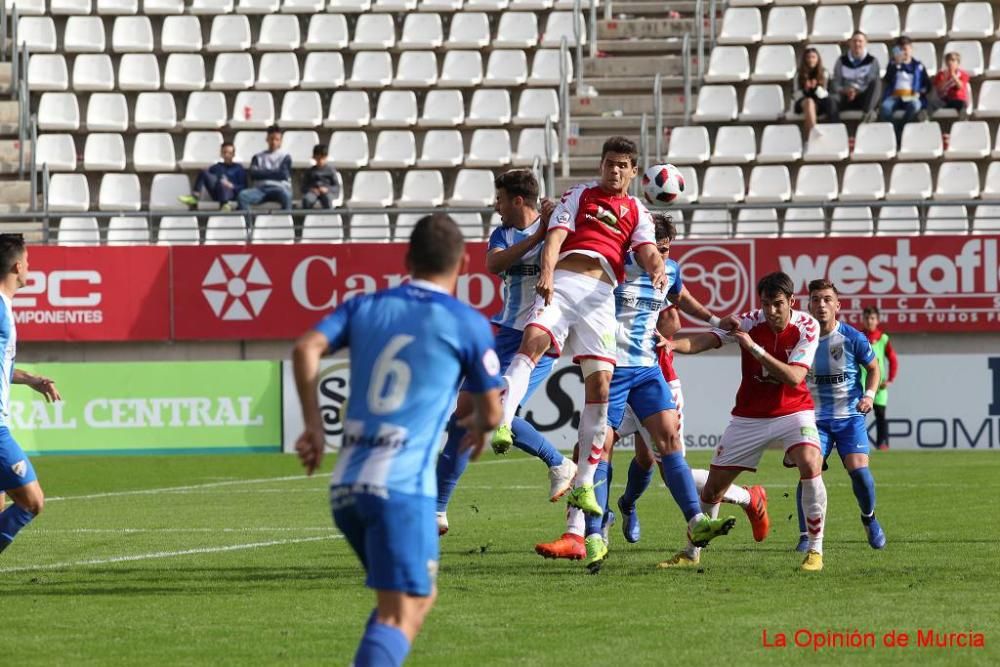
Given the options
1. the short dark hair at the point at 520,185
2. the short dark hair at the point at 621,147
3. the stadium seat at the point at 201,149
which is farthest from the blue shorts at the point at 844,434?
the stadium seat at the point at 201,149

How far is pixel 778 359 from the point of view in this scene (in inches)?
397

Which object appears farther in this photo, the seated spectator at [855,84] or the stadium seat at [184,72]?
the stadium seat at [184,72]

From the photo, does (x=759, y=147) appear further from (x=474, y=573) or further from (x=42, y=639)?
(x=42, y=639)

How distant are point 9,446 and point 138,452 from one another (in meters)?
13.5

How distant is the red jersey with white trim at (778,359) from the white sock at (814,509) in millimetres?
472

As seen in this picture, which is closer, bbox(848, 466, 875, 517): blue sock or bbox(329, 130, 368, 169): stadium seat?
bbox(848, 466, 875, 517): blue sock

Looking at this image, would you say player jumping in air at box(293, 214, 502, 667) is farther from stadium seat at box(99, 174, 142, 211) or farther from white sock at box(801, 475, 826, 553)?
stadium seat at box(99, 174, 142, 211)

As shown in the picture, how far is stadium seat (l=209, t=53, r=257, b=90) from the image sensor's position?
2675cm

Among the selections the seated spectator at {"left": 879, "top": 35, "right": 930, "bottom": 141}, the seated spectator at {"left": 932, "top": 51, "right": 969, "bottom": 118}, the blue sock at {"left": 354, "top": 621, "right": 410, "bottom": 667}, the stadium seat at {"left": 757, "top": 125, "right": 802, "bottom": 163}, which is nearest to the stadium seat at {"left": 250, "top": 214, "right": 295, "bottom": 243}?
the stadium seat at {"left": 757, "top": 125, "right": 802, "bottom": 163}

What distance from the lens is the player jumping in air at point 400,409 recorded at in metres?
5.12

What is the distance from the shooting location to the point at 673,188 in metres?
10.6

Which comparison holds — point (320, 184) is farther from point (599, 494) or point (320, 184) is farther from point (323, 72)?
point (599, 494)

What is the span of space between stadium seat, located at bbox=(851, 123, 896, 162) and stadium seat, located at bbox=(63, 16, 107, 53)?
12586 millimetres

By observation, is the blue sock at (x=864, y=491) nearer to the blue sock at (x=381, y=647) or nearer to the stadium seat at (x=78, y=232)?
the blue sock at (x=381, y=647)
